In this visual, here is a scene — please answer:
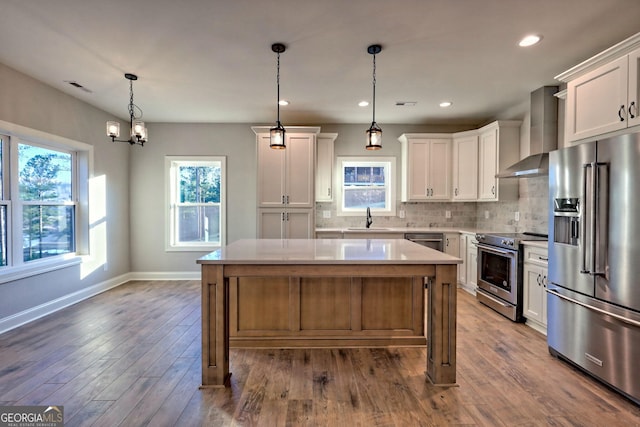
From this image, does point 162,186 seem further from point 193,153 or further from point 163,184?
point 193,153

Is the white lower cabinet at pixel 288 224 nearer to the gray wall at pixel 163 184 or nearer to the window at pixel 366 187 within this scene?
the gray wall at pixel 163 184

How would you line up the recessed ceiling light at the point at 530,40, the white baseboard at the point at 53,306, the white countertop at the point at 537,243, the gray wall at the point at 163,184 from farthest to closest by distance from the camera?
1. the gray wall at the point at 163,184
2. the white baseboard at the point at 53,306
3. the white countertop at the point at 537,243
4. the recessed ceiling light at the point at 530,40

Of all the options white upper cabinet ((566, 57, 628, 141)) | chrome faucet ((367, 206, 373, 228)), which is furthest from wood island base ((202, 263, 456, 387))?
chrome faucet ((367, 206, 373, 228))

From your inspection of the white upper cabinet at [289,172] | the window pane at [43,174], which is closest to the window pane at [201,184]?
the white upper cabinet at [289,172]

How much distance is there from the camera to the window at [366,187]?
5.42 metres

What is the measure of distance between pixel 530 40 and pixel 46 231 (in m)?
5.50

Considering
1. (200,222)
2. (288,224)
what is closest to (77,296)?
(200,222)

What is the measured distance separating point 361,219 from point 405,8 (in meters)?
3.54

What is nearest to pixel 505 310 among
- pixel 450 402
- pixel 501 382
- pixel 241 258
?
pixel 501 382

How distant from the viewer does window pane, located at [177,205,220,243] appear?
540cm

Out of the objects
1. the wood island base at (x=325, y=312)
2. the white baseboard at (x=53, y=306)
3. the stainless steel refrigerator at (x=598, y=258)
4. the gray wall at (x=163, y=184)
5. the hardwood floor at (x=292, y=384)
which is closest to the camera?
the hardwood floor at (x=292, y=384)

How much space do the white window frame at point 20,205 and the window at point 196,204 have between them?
128 cm

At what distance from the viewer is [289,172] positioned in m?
4.75

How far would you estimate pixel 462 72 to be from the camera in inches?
130
